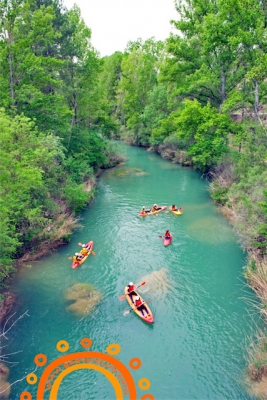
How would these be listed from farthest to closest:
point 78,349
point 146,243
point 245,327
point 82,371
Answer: point 146,243, point 245,327, point 78,349, point 82,371

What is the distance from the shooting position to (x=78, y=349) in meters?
11.1

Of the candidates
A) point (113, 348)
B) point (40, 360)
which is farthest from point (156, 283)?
point (40, 360)

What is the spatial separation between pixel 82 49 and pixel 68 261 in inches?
857

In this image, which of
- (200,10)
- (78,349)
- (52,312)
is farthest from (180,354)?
(200,10)

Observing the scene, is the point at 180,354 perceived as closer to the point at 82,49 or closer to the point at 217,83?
the point at 217,83

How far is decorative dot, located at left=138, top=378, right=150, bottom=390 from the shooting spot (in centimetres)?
962

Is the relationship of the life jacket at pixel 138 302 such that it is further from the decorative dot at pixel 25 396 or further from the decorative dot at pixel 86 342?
the decorative dot at pixel 25 396

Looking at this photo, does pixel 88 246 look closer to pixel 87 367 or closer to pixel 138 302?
pixel 138 302

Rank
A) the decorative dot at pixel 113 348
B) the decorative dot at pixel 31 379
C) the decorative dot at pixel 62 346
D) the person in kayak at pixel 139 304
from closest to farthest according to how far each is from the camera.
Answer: the decorative dot at pixel 31 379 → the decorative dot at pixel 113 348 → the decorative dot at pixel 62 346 → the person in kayak at pixel 139 304

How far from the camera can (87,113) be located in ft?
106

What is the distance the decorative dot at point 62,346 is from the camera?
11.1 meters

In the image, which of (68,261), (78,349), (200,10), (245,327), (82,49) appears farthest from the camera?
(82,49)

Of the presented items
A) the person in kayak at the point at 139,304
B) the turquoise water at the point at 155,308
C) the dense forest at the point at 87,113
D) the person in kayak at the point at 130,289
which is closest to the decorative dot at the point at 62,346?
the turquoise water at the point at 155,308

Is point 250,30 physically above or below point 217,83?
above
